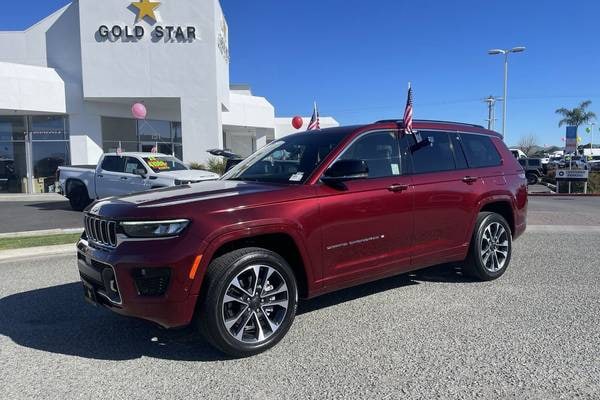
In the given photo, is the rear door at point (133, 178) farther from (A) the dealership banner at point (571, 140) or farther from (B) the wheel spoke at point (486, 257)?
(A) the dealership banner at point (571, 140)

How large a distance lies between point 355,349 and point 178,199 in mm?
1875

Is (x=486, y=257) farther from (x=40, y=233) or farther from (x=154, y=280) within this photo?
(x=40, y=233)

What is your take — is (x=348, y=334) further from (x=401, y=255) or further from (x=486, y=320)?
(x=486, y=320)

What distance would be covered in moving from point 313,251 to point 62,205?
50.7ft

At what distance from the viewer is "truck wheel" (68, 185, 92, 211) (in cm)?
1488

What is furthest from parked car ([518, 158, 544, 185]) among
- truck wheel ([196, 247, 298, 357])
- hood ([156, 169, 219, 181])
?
truck wheel ([196, 247, 298, 357])

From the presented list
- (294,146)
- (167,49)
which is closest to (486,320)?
(294,146)

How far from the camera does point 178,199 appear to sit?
12.5 ft

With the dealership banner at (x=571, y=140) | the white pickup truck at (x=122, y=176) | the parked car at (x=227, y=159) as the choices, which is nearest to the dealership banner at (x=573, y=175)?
the dealership banner at (x=571, y=140)

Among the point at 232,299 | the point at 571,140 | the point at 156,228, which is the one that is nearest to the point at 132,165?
the point at 156,228

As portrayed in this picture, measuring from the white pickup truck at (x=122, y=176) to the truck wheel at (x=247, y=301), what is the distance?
28.2 ft

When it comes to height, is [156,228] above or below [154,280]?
above

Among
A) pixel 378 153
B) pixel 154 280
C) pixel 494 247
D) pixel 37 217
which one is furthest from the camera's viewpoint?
pixel 37 217

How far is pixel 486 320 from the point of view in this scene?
4504 millimetres
